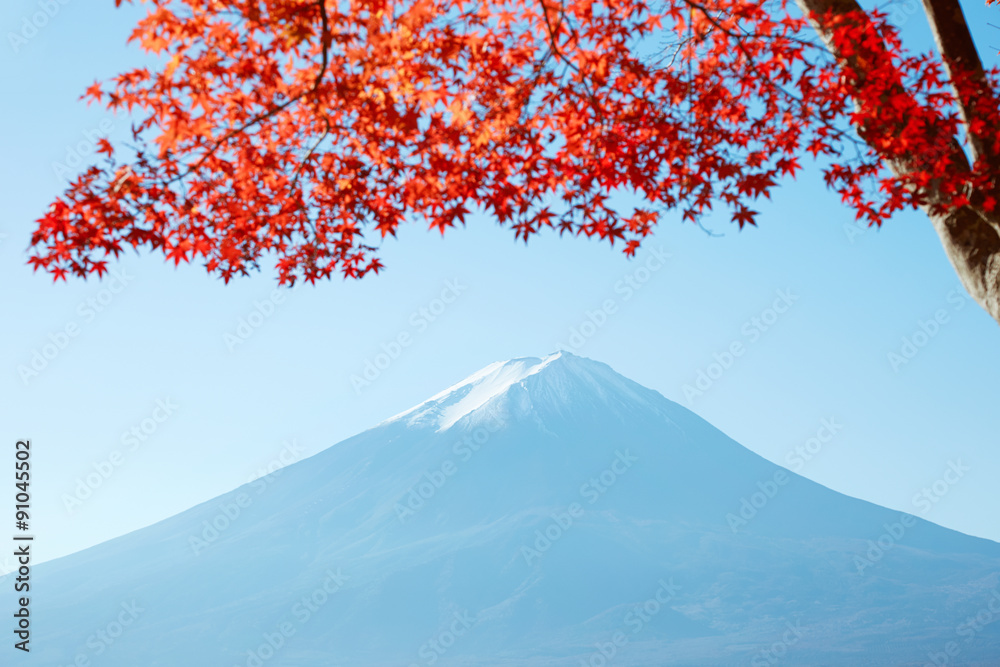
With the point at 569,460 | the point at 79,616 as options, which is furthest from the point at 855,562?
the point at 79,616

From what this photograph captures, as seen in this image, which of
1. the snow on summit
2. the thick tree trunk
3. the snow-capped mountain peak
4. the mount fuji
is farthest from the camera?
the snow on summit

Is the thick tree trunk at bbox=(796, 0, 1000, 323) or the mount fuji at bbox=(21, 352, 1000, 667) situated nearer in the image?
the thick tree trunk at bbox=(796, 0, 1000, 323)

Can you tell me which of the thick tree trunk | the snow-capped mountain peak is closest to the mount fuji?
the snow-capped mountain peak

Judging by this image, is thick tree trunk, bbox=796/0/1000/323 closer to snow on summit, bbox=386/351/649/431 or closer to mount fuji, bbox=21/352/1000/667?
mount fuji, bbox=21/352/1000/667

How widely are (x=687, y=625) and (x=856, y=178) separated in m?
117

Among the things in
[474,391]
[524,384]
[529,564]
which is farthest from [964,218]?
[474,391]

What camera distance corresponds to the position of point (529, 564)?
114m

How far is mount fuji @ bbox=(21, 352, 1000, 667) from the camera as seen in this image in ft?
339

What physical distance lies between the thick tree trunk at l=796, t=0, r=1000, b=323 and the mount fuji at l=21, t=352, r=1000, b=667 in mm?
97043

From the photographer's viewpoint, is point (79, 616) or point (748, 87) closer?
point (748, 87)

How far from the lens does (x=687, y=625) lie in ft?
368

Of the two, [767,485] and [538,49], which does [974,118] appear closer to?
[538,49]

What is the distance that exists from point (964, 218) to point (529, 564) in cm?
11436

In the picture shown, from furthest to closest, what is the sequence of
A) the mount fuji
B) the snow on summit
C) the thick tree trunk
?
1. the snow on summit
2. the mount fuji
3. the thick tree trunk
